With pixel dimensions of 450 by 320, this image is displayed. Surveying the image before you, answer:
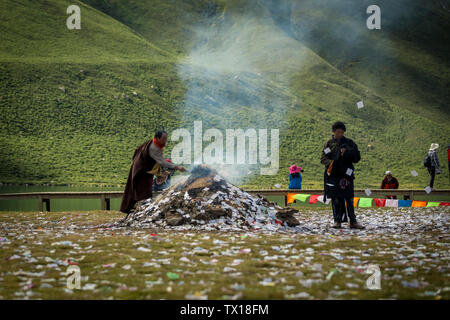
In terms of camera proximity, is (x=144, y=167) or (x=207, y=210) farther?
(x=144, y=167)

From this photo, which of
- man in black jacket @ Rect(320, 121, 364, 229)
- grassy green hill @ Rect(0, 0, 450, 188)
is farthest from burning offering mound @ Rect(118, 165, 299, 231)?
grassy green hill @ Rect(0, 0, 450, 188)

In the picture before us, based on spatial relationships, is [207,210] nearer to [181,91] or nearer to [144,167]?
[144,167]

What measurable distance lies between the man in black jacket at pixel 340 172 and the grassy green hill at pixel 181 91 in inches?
→ 1118

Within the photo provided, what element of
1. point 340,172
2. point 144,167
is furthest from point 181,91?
point 340,172

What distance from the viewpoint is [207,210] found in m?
10.9

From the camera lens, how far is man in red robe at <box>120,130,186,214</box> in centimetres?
1124

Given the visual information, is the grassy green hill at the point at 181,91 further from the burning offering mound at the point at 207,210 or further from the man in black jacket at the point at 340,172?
the man in black jacket at the point at 340,172

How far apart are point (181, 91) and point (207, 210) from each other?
47477mm

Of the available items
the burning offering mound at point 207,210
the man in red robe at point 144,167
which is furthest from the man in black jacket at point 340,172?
the man in red robe at point 144,167

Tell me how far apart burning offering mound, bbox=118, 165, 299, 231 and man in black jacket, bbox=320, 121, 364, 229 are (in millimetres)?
1260

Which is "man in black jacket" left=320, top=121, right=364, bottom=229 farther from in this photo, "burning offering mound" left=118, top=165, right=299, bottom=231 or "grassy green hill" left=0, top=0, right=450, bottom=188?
"grassy green hill" left=0, top=0, right=450, bottom=188

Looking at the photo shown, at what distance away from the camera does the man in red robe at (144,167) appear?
11.2 meters
